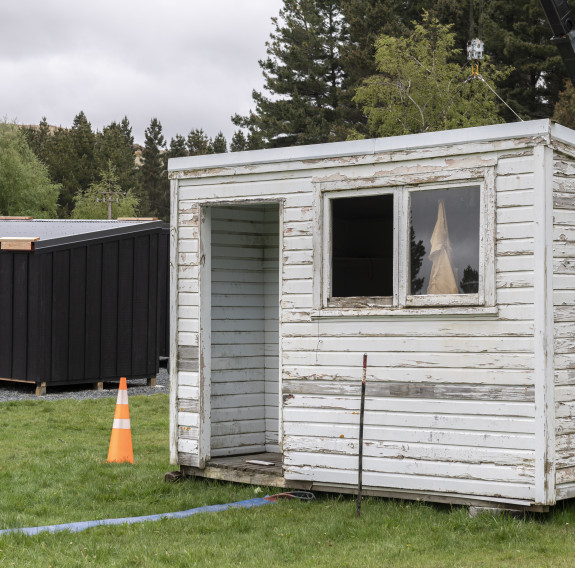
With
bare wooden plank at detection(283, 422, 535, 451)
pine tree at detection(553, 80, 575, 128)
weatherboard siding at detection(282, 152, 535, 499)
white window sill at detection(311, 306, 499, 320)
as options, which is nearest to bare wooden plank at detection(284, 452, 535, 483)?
weatherboard siding at detection(282, 152, 535, 499)

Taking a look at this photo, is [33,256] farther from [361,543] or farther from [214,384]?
[361,543]

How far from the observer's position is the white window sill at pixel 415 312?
7.10m

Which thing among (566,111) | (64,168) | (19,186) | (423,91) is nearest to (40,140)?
(64,168)

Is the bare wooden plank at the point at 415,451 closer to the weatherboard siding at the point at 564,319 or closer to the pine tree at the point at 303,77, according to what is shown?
the weatherboard siding at the point at 564,319

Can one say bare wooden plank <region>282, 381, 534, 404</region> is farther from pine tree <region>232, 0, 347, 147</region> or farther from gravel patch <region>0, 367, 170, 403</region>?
pine tree <region>232, 0, 347, 147</region>

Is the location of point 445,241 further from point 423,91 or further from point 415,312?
point 423,91

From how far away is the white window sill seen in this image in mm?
7098

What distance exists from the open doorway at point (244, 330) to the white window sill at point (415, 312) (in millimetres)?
1448

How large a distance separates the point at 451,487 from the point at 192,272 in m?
2.92

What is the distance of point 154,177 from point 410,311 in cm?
6660

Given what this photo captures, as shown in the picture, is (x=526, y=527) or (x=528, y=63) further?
(x=528, y=63)

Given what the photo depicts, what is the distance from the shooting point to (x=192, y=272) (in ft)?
28.3

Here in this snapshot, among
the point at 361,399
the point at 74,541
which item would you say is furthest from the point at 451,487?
the point at 74,541

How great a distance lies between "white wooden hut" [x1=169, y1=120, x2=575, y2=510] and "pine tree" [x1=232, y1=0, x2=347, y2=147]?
112 feet
